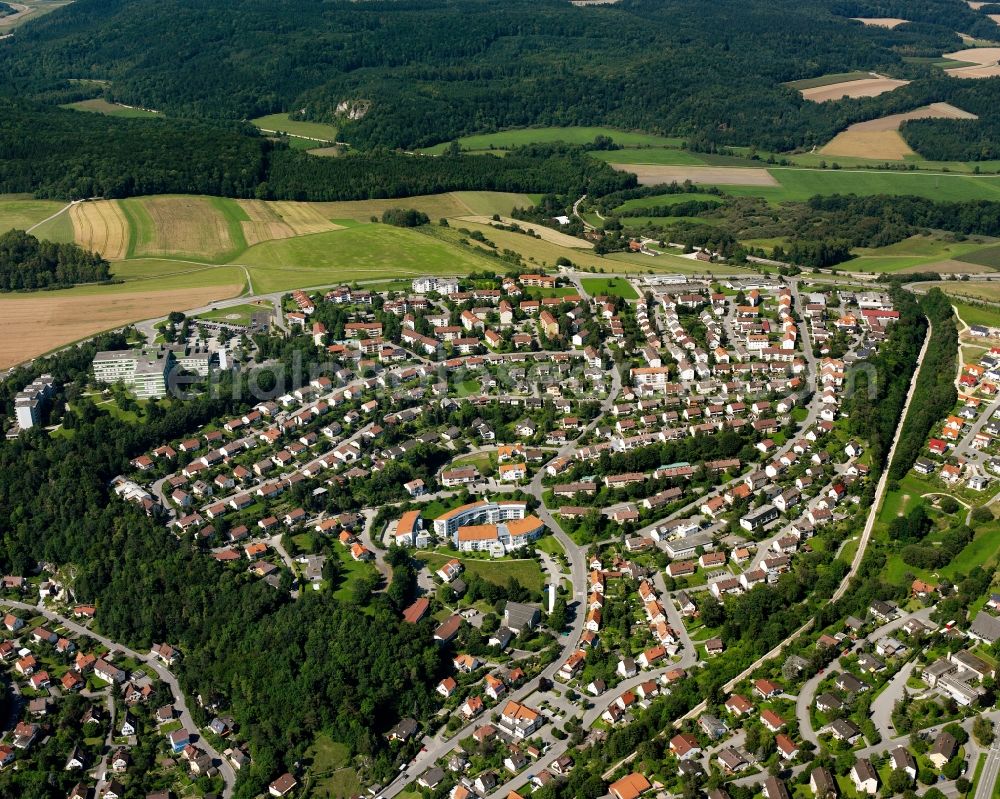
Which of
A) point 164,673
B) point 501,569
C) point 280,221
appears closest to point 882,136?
point 280,221

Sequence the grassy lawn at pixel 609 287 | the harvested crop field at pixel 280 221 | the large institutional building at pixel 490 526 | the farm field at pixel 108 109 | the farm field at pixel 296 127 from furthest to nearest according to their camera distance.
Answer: the farm field at pixel 108 109 < the farm field at pixel 296 127 < the harvested crop field at pixel 280 221 < the grassy lawn at pixel 609 287 < the large institutional building at pixel 490 526

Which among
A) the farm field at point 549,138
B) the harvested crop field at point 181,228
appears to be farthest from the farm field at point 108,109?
the harvested crop field at point 181,228

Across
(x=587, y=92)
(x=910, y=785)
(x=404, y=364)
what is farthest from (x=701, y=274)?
(x=587, y=92)

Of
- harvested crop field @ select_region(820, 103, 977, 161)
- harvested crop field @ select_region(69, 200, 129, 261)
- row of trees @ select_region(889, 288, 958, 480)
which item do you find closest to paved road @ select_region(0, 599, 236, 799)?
row of trees @ select_region(889, 288, 958, 480)

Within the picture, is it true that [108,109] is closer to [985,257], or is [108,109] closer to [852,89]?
[852,89]

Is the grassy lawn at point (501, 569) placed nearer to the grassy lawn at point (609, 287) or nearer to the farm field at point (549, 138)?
the grassy lawn at point (609, 287)

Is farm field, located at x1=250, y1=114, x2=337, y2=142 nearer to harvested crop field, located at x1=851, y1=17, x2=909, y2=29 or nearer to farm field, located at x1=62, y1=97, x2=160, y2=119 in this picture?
farm field, located at x1=62, y1=97, x2=160, y2=119

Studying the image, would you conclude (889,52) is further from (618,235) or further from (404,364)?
(404,364)
